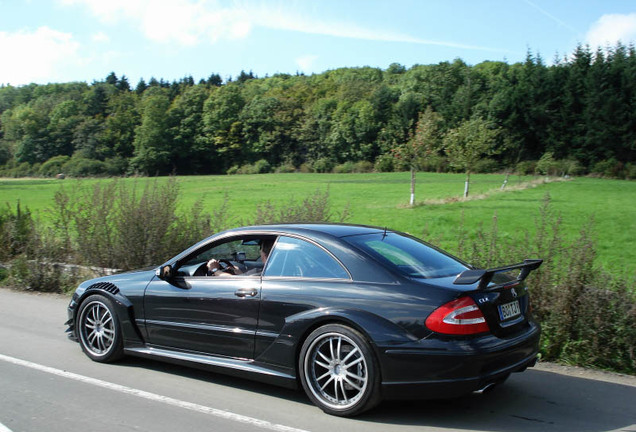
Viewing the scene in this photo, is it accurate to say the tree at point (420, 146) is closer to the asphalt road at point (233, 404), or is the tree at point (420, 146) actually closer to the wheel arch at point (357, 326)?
the asphalt road at point (233, 404)

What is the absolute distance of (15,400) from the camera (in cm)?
504

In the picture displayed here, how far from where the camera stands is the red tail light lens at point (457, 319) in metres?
4.36

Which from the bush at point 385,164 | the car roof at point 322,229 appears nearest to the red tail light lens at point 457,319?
the car roof at point 322,229

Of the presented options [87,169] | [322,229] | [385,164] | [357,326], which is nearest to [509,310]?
[357,326]

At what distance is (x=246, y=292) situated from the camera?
207 inches

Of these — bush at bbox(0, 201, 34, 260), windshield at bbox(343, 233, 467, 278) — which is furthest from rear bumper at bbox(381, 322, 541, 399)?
bush at bbox(0, 201, 34, 260)

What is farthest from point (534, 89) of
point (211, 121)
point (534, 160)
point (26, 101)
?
point (26, 101)

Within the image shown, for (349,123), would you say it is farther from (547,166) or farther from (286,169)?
(547,166)

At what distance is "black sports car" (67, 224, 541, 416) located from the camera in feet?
14.5

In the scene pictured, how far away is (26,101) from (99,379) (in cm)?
15031

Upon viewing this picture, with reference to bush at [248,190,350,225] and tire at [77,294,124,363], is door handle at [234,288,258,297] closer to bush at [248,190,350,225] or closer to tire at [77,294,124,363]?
tire at [77,294,124,363]

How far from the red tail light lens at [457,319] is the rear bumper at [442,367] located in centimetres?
8

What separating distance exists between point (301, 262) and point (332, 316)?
2.18 ft

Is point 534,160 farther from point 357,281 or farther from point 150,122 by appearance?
point 357,281
